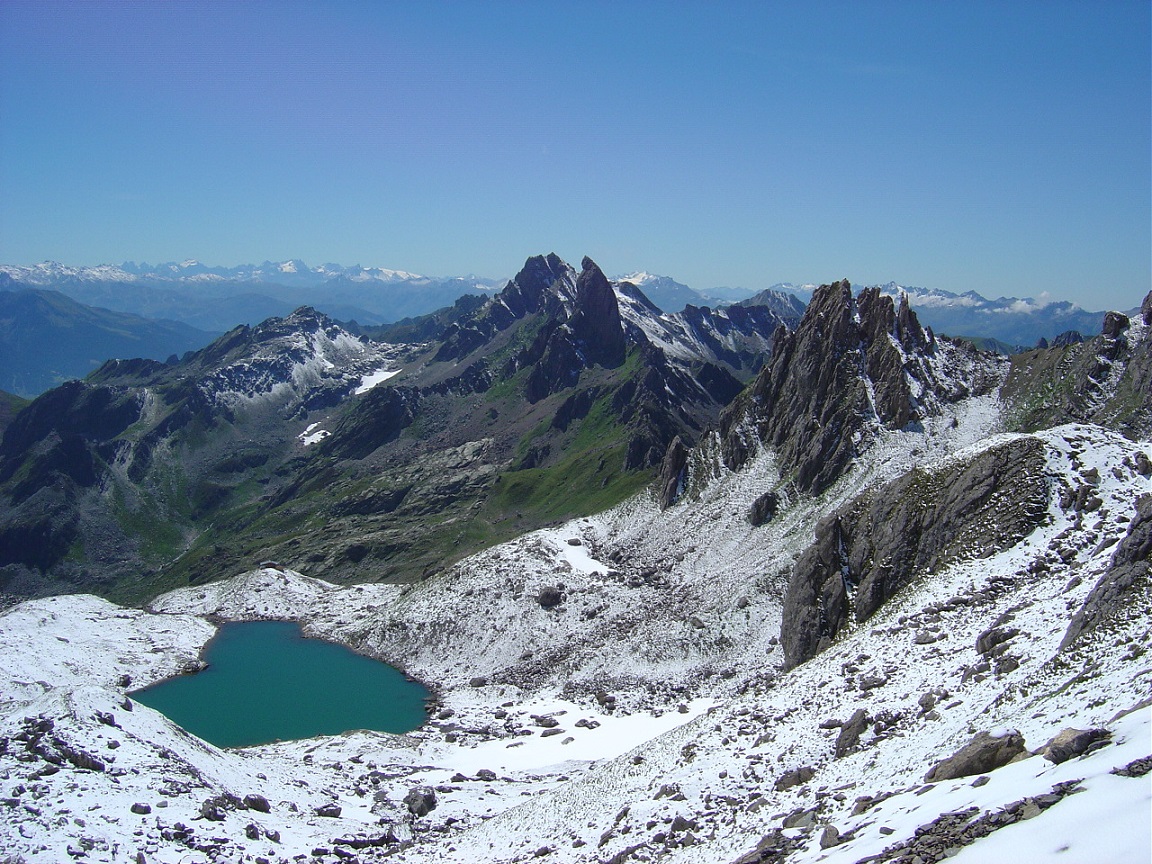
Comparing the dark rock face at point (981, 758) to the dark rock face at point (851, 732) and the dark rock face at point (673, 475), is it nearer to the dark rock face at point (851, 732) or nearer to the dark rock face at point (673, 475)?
the dark rock face at point (851, 732)

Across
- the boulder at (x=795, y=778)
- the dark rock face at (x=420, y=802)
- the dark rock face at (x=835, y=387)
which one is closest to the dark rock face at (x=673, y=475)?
the dark rock face at (x=835, y=387)

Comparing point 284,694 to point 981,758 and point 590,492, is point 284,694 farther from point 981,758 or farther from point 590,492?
point 590,492

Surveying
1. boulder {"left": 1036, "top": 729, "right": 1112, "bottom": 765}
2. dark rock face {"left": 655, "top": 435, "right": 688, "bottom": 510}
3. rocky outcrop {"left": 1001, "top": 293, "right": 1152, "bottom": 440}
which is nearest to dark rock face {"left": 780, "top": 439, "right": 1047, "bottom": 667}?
boulder {"left": 1036, "top": 729, "right": 1112, "bottom": 765}

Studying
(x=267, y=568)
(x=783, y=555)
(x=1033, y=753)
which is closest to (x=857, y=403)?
(x=783, y=555)

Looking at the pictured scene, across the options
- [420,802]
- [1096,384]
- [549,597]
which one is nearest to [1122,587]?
[420,802]

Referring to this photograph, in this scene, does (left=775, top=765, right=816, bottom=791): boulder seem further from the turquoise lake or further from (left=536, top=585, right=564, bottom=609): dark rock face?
(left=536, top=585, right=564, bottom=609): dark rock face

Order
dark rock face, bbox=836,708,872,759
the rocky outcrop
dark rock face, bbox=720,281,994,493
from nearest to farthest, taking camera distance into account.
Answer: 1. dark rock face, bbox=836,708,872,759
2. the rocky outcrop
3. dark rock face, bbox=720,281,994,493
